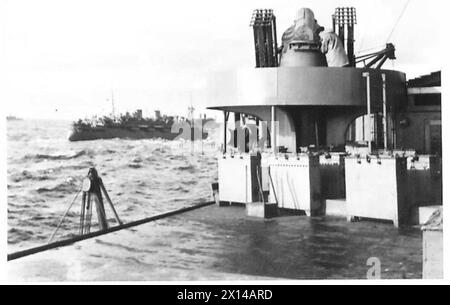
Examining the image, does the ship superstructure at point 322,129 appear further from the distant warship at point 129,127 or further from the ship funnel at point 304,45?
the distant warship at point 129,127

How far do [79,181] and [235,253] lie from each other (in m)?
39.1

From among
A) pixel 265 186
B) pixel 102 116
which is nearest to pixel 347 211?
pixel 265 186

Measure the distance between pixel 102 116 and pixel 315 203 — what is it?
6171cm

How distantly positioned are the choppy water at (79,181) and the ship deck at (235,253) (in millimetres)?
4168

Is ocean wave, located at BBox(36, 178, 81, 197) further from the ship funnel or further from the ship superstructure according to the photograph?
the ship funnel

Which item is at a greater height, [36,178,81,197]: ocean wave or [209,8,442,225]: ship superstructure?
Answer: [209,8,442,225]: ship superstructure

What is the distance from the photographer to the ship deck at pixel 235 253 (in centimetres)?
1309

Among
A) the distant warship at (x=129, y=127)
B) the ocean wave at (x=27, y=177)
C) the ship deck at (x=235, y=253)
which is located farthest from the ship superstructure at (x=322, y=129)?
the distant warship at (x=129, y=127)

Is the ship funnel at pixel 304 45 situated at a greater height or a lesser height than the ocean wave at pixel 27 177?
greater

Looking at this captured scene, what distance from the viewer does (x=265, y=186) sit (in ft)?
76.3

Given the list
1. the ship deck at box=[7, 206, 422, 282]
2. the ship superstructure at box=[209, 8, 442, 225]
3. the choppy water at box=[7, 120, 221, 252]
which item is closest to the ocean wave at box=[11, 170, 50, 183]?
the choppy water at box=[7, 120, 221, 252]

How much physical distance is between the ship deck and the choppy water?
417cm

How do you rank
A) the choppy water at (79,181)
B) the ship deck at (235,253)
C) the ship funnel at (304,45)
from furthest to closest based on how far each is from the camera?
the choppy water at (79,181) < the ship funnel at (304,45) < the ship deck at (235,253)

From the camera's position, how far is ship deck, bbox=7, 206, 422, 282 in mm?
13086
